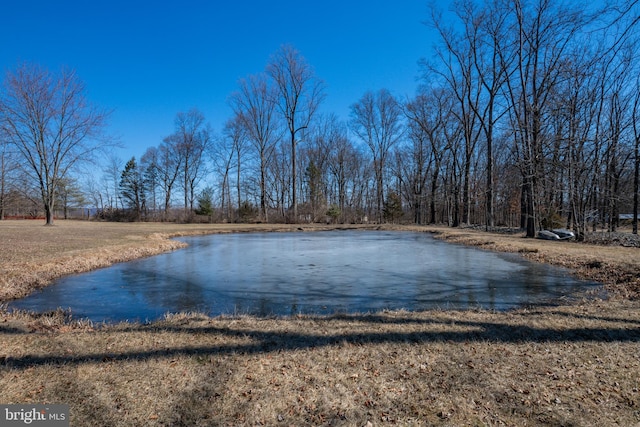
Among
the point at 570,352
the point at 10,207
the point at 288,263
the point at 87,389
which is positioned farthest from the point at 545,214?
the point at 10,207

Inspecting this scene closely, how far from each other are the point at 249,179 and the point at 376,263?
127ft

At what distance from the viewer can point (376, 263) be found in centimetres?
1102

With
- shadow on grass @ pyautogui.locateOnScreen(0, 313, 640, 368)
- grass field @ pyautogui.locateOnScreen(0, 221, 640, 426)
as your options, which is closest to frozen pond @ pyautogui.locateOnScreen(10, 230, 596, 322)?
grass field @ pyautogui.locateOnScreen(0, 221, 640, 426)

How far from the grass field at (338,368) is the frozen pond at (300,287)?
3.56 ft

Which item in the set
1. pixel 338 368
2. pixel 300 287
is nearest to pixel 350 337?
pixel 338 368

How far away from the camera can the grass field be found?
2623 millimetres

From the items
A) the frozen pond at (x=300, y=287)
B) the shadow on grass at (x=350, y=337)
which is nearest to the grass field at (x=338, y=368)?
the shadow on grass at (x=350, y=337)

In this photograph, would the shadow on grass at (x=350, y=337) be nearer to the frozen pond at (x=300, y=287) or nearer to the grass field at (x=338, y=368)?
the grass field at (x=338, y=368)

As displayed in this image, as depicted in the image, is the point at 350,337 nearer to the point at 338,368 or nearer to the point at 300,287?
the point at 338,368

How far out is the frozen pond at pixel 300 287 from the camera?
605 centimetres

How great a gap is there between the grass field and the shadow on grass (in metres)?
0.02

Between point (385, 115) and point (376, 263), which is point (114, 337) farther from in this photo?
point (385, 115)

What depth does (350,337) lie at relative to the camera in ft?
13.1

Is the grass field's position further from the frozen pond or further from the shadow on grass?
the frozen pond
